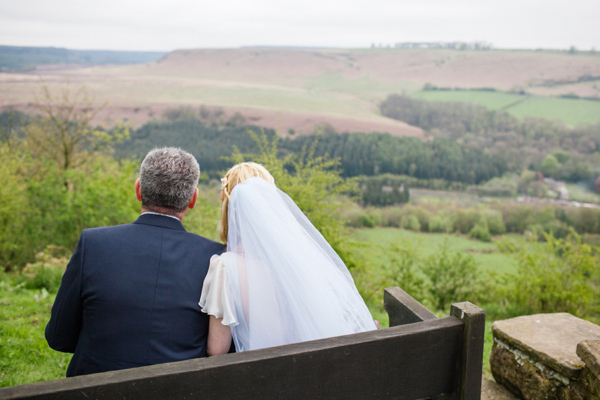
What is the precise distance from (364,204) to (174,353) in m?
65.7

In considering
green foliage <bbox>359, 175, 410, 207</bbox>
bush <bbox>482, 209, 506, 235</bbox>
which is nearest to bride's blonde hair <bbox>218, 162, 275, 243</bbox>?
bush <bbox>482, 209, 506, 235</bbox>

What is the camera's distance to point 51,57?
81812 mm

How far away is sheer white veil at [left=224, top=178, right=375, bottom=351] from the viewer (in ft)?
7.04

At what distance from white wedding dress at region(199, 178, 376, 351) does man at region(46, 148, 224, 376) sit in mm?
113

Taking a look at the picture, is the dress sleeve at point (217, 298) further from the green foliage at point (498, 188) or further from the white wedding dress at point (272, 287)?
the green foliage at point (498, 188)

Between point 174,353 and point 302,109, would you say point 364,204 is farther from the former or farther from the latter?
point 174,353

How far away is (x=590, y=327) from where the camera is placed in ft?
12.2

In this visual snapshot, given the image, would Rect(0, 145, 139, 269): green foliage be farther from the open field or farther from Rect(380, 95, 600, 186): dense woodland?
Rect(380, 95, 600, 186): dense woodland

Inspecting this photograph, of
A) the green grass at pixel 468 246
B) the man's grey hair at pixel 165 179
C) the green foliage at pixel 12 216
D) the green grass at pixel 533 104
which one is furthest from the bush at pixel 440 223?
the green grass at pixel 533 104

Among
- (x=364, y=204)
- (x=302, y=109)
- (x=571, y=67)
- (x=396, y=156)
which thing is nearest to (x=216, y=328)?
(x=364, y=204)

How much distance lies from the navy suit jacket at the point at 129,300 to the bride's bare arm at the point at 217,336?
77mm

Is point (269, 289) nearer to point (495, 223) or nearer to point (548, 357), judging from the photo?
point (548, 357)

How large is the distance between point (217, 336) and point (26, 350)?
10.3 feet

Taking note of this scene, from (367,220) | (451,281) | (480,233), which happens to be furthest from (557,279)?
(480,233)
